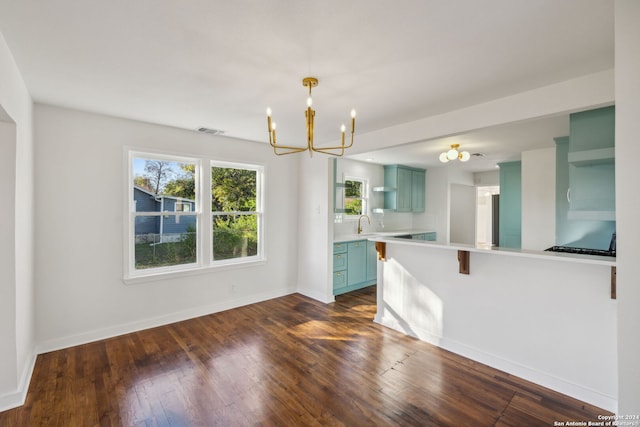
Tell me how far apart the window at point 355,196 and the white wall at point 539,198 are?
281 centimetres

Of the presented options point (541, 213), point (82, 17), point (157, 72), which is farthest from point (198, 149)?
point (541, 213)

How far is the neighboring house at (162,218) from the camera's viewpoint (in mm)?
3749

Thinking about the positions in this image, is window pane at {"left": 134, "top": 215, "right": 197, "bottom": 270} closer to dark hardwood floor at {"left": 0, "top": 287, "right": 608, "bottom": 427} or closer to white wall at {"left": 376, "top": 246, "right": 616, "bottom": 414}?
dark hardwood floor at {"left": 0, "top": 287, "right": 608, "bottom": 427}

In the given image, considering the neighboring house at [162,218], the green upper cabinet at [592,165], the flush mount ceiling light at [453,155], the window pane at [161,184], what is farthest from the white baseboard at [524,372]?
the window pane at [161,184]

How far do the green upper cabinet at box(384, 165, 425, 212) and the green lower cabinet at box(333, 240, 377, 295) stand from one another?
1.43m

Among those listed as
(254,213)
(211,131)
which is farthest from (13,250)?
(254,213)

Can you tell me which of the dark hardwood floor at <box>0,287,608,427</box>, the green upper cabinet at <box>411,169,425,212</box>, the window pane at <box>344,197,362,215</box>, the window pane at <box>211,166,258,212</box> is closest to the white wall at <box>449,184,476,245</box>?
the green upper cabinet at <box>411,169,425,212</box>

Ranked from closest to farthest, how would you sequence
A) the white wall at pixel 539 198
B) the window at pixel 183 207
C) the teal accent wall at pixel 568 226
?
the teal accent wall at pixel 568 226 → the window at pixel 183 207 → the white wall at pixel 539 198

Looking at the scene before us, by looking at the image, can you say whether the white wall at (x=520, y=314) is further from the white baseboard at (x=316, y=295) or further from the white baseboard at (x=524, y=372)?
the white baseboard at (x=316, y=295)

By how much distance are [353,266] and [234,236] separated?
2086 millimetres

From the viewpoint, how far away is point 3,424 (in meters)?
2.07

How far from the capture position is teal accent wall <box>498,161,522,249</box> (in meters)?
5.61

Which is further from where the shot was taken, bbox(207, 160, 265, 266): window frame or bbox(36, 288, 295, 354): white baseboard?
bbox(207, 160, 265, 266): window frame

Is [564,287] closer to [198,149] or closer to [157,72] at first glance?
[157,72]
